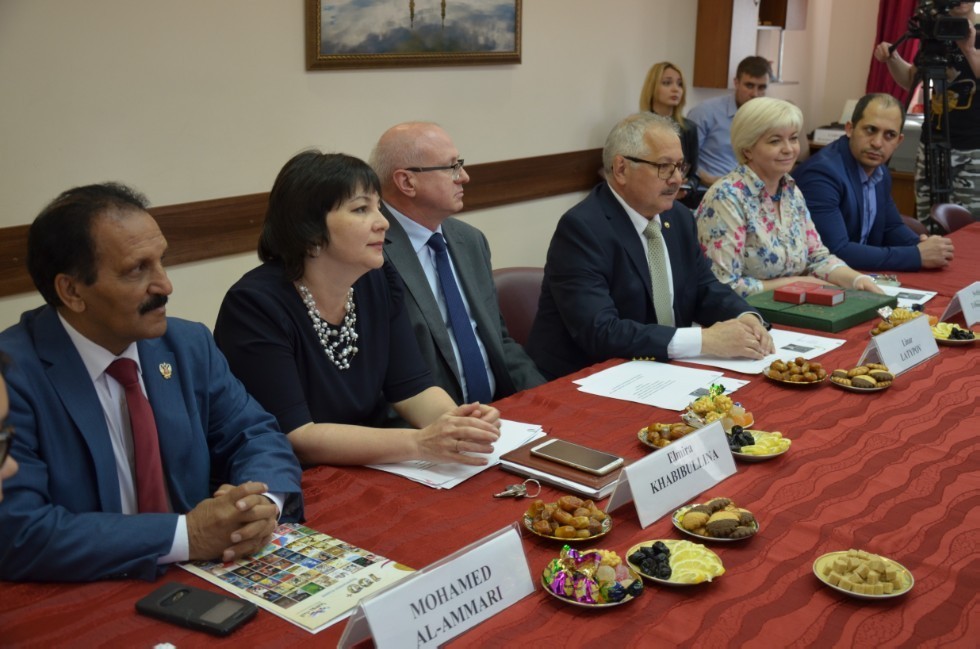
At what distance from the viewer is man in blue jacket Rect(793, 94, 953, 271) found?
3965 millimetres

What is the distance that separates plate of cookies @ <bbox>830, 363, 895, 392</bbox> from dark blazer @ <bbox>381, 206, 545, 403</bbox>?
870 millimetres

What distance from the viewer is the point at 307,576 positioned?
144 centimetres

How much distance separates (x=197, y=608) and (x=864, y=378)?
5.54ft

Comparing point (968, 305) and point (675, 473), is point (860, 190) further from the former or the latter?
point (675, 473)

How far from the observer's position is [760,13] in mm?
7809

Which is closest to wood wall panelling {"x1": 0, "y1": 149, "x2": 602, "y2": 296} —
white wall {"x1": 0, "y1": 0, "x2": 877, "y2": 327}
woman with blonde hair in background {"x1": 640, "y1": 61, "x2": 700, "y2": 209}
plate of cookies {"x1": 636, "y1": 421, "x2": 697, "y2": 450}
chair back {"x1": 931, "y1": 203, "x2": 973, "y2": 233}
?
white wall {"x1": 0, "y1": 0, "x2": 877, "y2": 327}

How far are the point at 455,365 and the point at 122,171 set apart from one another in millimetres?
1719

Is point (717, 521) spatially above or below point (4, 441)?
below

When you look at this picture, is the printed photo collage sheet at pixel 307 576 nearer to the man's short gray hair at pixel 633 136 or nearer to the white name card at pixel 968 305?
the man's short gray hair at pixel 633 136

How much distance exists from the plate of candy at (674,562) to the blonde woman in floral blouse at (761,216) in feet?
6.73

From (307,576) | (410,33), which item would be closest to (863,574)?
(307,576)

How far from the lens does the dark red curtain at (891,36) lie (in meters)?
8.00

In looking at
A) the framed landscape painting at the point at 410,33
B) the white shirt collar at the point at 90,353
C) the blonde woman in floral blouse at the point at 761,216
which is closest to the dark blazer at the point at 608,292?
the blonde woman in floral blouse at the point at 761,216

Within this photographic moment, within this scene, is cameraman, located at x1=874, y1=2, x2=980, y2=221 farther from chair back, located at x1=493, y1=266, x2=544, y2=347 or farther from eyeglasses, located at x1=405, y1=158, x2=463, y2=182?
eyeglasses, located at x1=405, y1=158, x2=463, y2=182
